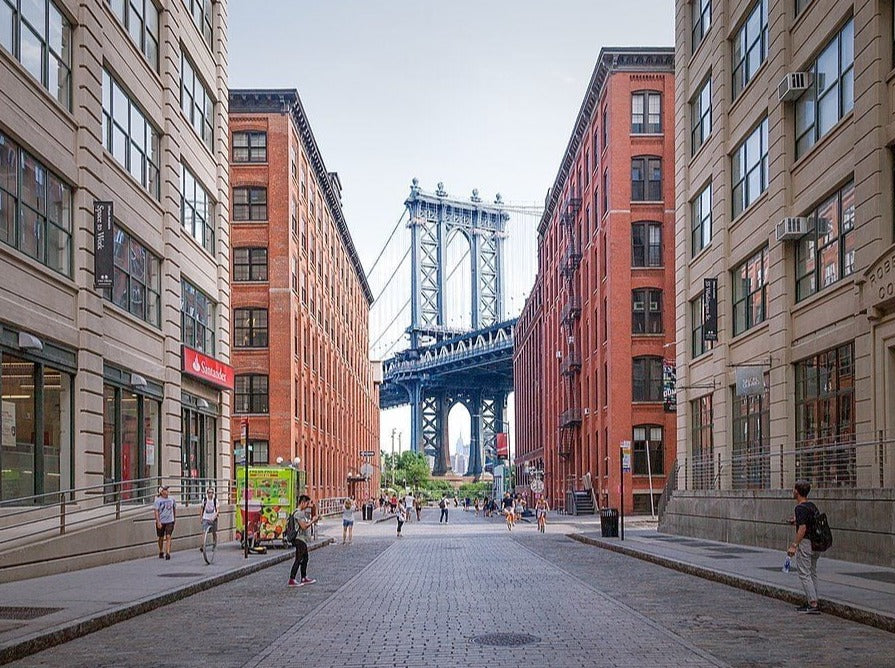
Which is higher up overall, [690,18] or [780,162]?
[690,18]

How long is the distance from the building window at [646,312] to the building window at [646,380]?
1587 millimetres

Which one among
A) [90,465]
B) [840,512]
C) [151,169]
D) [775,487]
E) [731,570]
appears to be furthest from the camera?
[151,169]

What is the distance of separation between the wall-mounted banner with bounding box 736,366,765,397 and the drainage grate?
786 inches

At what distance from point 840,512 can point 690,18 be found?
22.8 meters

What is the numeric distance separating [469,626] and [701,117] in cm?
2822

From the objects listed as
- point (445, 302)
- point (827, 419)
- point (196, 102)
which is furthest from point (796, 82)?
point (445, 302)

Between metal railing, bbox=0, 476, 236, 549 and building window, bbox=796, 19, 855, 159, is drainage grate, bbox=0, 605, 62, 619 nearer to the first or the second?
metal railing, bbox=0, 476, 236, 549

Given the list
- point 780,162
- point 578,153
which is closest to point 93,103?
point 780,162

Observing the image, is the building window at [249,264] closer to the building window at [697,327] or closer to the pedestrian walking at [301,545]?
the building window at [697,327]

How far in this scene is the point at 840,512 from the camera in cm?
2298

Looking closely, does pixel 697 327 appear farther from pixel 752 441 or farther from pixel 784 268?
pixel 784 268

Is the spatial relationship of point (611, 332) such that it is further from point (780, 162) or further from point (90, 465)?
point (90, 465)

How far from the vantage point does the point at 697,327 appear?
3938 cm

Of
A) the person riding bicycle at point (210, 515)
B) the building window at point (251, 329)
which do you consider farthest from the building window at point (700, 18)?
the building window at point (251, 329)
